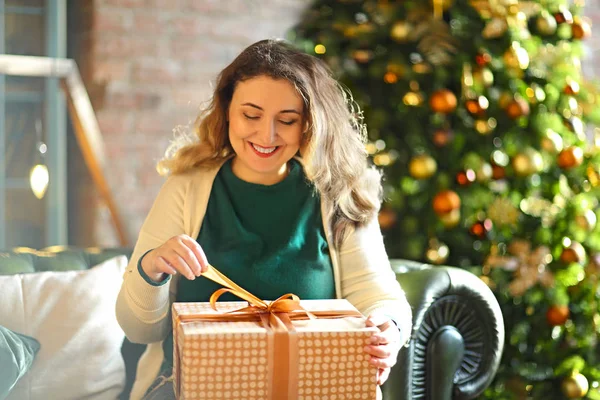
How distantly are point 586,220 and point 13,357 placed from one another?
191cm

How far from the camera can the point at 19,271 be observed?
75.5 inches

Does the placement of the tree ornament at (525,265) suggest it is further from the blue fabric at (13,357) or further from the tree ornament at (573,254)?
the blue fabric at (13,357)

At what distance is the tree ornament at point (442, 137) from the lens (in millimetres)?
2750

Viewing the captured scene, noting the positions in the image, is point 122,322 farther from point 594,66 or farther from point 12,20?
point 594,66

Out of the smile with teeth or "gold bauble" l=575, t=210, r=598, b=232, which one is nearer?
the smile with teeth

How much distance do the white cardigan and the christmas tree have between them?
41.5 inches

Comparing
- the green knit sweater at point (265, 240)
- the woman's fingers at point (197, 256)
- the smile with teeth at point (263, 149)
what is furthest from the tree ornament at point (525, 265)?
the woman's fingers at point (197, 256)

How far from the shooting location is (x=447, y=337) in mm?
1877

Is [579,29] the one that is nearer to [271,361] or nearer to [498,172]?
[498,172]

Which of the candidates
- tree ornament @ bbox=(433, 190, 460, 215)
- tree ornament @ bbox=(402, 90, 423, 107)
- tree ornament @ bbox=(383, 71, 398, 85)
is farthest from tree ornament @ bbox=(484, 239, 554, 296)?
tree ornament @ bbox=(383, 71, 398, 85)

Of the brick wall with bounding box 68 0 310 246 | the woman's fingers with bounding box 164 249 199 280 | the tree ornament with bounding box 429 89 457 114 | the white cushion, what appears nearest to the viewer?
the woman's fingers with bounding box 164 249 199 280

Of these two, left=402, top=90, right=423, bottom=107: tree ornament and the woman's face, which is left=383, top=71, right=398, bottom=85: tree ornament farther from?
the woman's face

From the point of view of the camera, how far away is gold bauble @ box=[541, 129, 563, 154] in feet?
8.93

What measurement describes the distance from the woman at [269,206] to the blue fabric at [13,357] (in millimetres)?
236
